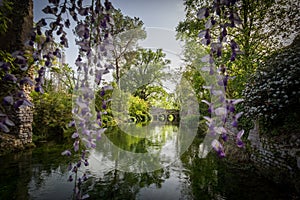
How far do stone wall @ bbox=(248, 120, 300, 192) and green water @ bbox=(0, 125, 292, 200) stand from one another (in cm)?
16

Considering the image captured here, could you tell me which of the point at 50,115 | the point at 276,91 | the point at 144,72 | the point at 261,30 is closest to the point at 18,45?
the point at 50,115

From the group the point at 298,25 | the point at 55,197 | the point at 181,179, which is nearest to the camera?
the point at 55,197

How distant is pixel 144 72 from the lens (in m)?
9.31

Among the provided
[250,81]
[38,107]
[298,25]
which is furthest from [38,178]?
[298,25]

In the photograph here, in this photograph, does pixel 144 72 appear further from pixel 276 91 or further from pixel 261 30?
Answer: pixel 276 91

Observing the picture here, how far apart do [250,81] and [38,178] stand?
4394 millimetres

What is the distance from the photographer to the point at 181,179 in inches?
121

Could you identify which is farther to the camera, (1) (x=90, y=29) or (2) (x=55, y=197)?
(2) (x=55, y=197)

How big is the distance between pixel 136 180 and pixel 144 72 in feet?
22.4

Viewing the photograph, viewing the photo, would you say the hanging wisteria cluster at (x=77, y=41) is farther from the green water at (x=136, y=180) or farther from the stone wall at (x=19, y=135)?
the stone wall at (x=19, y=135)

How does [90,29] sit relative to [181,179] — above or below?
above

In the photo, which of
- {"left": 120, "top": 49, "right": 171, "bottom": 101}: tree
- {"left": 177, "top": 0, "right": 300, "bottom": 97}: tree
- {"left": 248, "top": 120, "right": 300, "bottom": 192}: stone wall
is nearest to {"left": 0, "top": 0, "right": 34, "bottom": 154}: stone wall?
{"left": 177, "top": 0, "right": 300, "bottom": 97}: tree

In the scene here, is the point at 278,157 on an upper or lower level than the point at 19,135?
upper

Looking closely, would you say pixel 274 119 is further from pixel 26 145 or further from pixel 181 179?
pixel 26 145
